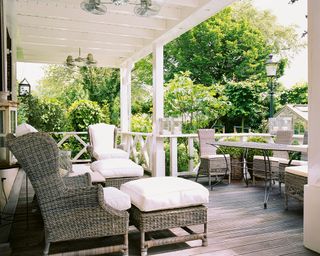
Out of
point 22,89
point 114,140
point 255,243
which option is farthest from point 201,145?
point 22,89

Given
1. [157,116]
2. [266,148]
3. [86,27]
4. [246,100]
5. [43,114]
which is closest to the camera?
[266,148]

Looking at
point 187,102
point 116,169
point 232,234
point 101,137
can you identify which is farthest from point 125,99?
point 232,234

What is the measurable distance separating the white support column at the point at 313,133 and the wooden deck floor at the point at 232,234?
0.59 feet

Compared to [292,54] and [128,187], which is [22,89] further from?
[292,54]

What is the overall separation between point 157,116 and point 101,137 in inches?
48.0

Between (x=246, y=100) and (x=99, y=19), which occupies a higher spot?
(x=99, y=19)

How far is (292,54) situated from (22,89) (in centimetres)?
1534

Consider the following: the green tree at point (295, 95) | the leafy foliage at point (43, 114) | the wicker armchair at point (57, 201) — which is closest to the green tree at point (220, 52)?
the green tree at point (295, 95)

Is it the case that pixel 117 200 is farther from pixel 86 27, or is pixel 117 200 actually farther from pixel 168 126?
pixel 86 27

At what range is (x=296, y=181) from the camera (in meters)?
3.47

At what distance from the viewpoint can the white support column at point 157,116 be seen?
19.5 ft

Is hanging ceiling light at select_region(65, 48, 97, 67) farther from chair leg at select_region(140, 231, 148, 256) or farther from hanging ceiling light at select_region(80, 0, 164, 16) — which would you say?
chair leg at select_region(140, 231, 148, 256)

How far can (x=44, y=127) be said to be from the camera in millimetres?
9297

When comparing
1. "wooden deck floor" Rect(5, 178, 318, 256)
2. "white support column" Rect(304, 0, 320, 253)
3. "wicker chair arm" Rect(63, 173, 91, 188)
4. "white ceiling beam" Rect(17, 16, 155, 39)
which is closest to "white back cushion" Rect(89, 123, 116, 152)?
"wooden deck floor" Rect(5, 178, 318, 256)
